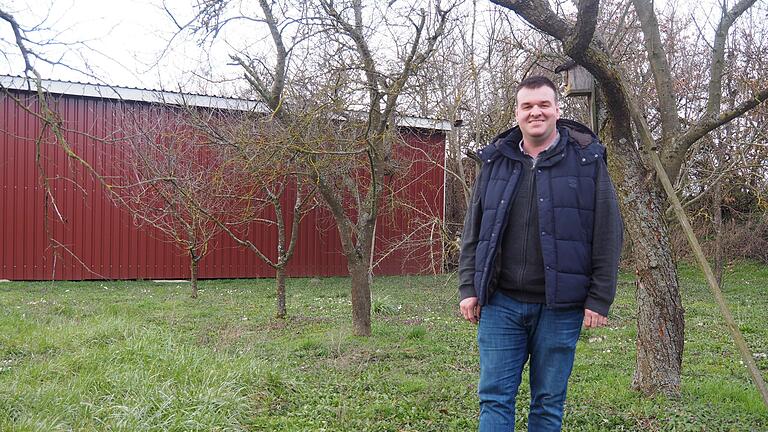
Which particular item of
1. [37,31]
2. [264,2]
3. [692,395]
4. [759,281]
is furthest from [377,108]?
[759,281]

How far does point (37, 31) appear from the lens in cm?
409

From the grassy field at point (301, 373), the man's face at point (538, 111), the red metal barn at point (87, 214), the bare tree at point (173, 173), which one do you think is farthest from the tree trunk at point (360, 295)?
the red metal barn at point (87, 214)

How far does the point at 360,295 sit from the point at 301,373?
1779mm

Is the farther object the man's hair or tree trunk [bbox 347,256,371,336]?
tree trunk [bbox 347,256,371,336]

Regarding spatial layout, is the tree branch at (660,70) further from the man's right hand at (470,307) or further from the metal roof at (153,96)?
the metal roof at (153,96)

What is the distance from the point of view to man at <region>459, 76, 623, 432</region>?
260 cm

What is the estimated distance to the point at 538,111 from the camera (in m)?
2.69

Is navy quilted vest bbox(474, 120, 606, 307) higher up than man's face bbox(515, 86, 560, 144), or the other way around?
man's face bbox(515, 86, 560, 144)

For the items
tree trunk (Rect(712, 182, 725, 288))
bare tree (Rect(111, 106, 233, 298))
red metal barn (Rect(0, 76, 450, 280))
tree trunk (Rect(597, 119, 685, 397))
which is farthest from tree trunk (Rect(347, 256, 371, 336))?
tree trunk (Rect(712, 182, 725, 288))

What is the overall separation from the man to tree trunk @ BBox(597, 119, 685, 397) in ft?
5.44

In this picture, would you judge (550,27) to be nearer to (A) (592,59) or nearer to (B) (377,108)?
(A) (592,59)

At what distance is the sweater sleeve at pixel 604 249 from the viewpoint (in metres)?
2.58

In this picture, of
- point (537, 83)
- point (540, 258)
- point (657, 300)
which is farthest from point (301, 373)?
point (537, 83)

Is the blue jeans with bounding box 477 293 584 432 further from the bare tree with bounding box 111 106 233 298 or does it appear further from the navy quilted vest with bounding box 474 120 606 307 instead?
the bare tree with bounding box 111 106 233 298
